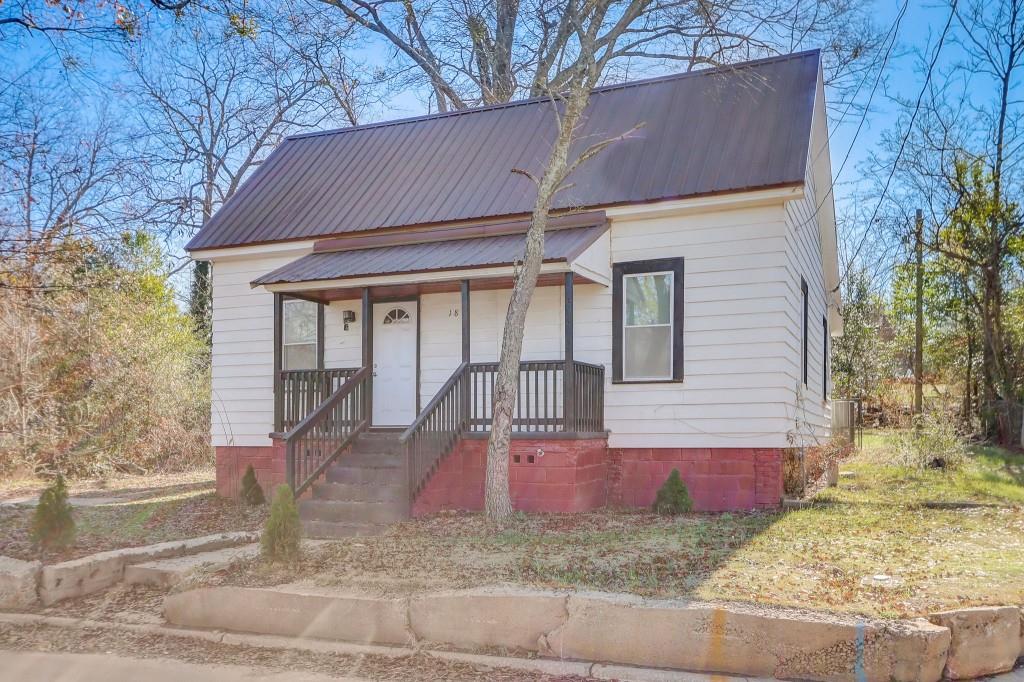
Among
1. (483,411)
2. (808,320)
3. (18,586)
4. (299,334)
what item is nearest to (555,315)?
(483,411)

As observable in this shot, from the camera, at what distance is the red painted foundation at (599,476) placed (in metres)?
10.3

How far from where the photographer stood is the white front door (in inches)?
484

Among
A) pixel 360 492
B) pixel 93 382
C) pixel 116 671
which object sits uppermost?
pixel 93 382

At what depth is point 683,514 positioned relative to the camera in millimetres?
10242

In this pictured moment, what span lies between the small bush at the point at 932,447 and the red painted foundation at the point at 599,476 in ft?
16.0

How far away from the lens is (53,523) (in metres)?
7.74

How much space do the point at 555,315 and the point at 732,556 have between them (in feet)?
16.3

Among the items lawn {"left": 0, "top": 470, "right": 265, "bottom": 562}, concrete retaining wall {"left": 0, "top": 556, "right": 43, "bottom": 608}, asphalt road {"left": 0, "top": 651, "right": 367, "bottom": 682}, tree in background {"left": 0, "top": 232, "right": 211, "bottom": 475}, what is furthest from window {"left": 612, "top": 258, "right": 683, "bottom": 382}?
tree in background {"left": 0, "top": 232, "right": 211, "bottom": 475}

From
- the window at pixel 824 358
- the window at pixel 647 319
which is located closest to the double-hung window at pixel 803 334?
the window at pixel 647 319

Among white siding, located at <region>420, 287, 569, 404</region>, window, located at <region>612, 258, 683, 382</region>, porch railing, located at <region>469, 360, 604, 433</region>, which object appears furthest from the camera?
white siding, located at <region>420, 287, 569, 404</region>

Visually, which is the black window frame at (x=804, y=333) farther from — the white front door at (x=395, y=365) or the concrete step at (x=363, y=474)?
the concrete step at (x=363, y=474)

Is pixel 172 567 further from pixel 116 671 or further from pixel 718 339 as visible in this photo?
pixel 718 339

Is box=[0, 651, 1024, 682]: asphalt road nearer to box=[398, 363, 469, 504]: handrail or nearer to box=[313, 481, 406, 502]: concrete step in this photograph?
box=[313, 481, 406, 502]: concrete step

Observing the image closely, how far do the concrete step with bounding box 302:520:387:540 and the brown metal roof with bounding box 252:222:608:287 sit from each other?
318cm
